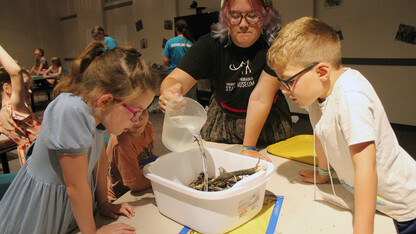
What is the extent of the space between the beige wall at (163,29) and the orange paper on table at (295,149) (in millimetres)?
943

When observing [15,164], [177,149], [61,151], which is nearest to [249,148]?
[177,149]

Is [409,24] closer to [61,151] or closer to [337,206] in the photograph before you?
[337,206]

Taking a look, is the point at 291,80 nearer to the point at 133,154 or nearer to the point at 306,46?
the point at 306,46

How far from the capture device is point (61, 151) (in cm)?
74

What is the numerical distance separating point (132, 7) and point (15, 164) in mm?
4562

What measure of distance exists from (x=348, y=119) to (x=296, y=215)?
1.09ft

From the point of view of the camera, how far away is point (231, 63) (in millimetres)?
1417

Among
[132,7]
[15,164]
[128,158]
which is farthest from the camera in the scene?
[132,7]

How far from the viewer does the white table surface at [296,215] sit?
81 centimetres

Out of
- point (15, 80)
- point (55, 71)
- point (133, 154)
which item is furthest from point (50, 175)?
point (55, 71)

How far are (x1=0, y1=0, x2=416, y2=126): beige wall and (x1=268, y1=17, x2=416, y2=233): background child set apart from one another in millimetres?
998

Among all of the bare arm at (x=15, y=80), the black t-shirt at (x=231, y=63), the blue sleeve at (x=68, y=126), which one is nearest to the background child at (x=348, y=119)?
the black t-shirt at (x=231, y=63)

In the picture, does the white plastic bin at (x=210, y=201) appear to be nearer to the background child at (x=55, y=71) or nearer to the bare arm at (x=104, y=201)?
the bare arm at (x=104, y=201)

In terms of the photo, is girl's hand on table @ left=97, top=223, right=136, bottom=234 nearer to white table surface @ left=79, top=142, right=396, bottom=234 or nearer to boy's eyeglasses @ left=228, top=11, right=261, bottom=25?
white table surface @ left=79, top=142, right=396, bottom=234
